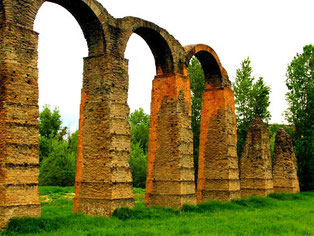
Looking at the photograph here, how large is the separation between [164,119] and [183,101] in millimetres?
954

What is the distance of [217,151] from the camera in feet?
52.7

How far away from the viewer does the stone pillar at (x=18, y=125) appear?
8367mm

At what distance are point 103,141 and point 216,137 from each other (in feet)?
22.2

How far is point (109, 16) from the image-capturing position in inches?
449

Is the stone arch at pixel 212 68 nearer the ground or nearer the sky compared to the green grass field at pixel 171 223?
nearer the sky

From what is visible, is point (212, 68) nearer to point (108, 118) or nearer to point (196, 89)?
point (108, 118)

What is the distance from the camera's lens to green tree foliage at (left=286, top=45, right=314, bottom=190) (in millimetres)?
23750

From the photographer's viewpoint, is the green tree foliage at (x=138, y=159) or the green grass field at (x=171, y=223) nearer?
the green grass field at (x=171, y=223)

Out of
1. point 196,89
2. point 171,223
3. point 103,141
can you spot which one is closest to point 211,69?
point 103,141

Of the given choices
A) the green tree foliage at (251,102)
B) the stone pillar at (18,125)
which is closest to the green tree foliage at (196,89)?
the green tree foliage at (251,102)

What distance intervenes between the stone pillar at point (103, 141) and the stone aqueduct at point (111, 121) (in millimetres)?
28

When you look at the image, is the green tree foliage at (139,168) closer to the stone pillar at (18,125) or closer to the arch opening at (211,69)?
the arch opening at (211,69)

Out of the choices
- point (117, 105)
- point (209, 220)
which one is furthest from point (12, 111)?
point (209, 220)

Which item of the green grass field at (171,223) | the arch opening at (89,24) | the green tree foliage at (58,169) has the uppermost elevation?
the arch opening at (89,24)
